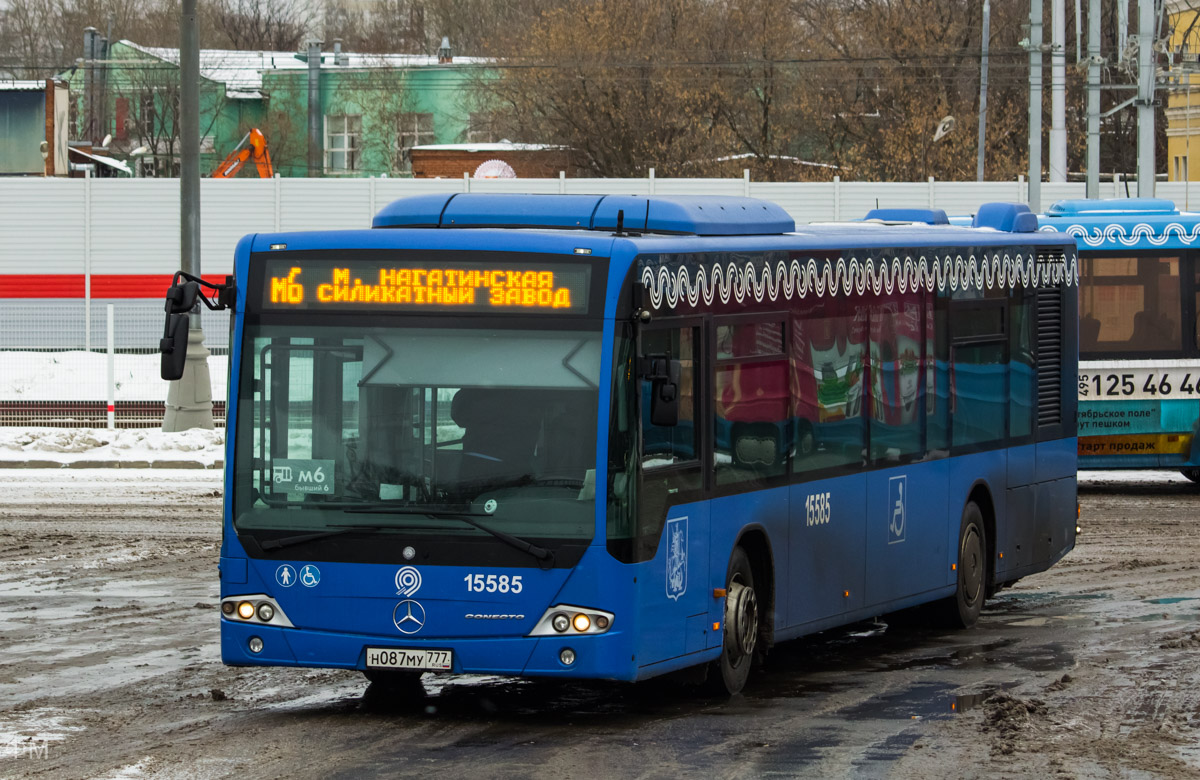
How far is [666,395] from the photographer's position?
8.44 metres

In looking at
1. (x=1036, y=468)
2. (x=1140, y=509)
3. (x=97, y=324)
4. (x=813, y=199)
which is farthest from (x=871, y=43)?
(x=1036, y=468)

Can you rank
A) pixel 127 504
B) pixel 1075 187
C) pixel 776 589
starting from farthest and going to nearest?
pixel 1075 187 → pixel 127 504 → pixel 776 589

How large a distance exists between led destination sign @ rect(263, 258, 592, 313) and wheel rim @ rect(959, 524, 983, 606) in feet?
15.8

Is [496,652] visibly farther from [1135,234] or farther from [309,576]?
[1135,234]

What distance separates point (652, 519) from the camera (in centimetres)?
877

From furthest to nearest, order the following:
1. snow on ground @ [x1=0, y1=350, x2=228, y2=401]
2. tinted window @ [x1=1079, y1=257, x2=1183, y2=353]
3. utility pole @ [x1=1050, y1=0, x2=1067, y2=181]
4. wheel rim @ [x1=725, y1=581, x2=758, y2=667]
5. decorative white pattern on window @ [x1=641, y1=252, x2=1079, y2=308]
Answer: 1. utility pole @ [x1=1050, y1=0, x2=1067, y2=181]
2. snow on ground @ [x1=0, y1=350, x2=228, y2=401]
3. tinted window @ [x1=1079, y1=257, x2=1183, y2=353]
4. wheel rim @ [x1=725, y1=581, x2=758, y2=667]
5. decorative white pattern on window @ [x1=641, y1=252, x2=1079, y2=308]

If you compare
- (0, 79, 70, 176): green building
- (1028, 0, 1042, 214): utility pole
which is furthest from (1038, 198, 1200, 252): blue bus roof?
(0, 79, 70, 176): green building

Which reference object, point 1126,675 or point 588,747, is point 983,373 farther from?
point 588,747

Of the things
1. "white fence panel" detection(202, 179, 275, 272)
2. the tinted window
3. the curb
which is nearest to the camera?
the tinted window

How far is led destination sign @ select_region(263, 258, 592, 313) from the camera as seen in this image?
877 cm

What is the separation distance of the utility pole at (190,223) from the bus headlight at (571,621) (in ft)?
55.9

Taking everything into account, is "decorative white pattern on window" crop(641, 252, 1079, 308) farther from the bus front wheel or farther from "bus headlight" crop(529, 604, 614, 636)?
"bus headlight" crop(529, 604, 614, 636)

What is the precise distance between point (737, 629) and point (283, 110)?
73.9 meters

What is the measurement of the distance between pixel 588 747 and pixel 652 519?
3.64 ft
